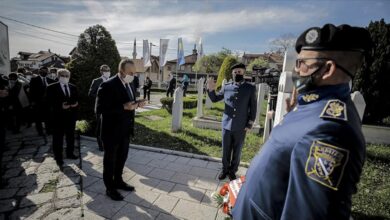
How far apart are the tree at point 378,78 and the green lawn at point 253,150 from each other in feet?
4.80

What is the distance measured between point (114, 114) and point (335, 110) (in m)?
3.32

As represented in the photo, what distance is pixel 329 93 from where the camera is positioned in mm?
1312

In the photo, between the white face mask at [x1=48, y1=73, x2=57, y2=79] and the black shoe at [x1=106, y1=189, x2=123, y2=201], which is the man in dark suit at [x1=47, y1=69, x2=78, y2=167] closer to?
the black shoe at [x1=106, y1=189, x2=123, y2=201]

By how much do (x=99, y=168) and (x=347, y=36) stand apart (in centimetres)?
509

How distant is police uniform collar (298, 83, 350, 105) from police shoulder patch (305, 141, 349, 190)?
361 mm

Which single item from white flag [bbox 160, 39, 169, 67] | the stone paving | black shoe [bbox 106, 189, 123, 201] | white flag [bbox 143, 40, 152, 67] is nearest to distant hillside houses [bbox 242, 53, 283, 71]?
white flag [bbox 143, 40, 152, 67]

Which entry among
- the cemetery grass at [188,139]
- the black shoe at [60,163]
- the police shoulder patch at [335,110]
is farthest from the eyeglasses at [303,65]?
the black shoe at [60,163]

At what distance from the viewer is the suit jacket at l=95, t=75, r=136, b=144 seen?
3607 mm

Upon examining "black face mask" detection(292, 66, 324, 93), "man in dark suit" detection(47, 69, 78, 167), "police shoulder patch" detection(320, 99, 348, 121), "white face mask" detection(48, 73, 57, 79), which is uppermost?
"white face mask" detection(48, 73, 57, 79)

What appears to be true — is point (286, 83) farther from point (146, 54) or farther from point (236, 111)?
point (146, 54)

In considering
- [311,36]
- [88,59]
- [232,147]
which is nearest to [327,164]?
[311,36]

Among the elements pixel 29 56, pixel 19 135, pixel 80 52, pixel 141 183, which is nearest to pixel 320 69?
pixel 141 183

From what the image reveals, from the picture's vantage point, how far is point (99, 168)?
4871mm

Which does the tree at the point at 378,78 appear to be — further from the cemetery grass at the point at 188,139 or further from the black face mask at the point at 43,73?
the black face mask at the point at 43,73
